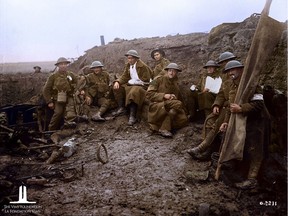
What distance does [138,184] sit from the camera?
4184 mm

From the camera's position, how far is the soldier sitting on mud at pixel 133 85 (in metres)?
6.33

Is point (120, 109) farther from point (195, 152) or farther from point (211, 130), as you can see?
point (211, 130)

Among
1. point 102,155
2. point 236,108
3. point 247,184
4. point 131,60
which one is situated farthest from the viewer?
point 131,60

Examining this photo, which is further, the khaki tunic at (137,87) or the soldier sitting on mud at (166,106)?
the khaki tunic at (137,87)

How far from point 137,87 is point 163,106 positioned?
0.95 meters

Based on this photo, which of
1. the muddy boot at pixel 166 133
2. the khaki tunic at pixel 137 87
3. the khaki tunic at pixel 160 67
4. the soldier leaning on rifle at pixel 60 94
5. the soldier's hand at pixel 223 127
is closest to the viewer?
the soldier's hand at pixel 223 127

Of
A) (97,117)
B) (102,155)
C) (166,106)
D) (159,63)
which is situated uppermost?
(159,63)

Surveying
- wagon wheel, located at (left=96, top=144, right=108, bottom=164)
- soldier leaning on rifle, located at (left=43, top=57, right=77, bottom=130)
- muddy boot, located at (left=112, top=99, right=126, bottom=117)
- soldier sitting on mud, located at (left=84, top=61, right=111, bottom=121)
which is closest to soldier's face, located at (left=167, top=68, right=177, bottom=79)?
muddy boot, located at (left=112, top=99, right=126, bottom=117)

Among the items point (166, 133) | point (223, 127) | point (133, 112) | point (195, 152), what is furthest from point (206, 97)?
point (133, 112)

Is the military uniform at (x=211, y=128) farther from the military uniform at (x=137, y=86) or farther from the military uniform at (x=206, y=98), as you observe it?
the military uniform at (x=137, y=86)

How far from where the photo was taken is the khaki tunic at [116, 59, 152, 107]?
630cm

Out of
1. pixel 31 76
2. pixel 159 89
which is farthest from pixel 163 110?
pixel 31 76

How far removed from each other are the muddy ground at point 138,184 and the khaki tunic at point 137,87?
3.29 feet

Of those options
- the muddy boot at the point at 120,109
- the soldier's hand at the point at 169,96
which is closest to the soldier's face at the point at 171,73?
the soldier's hand at the point at 169,96
